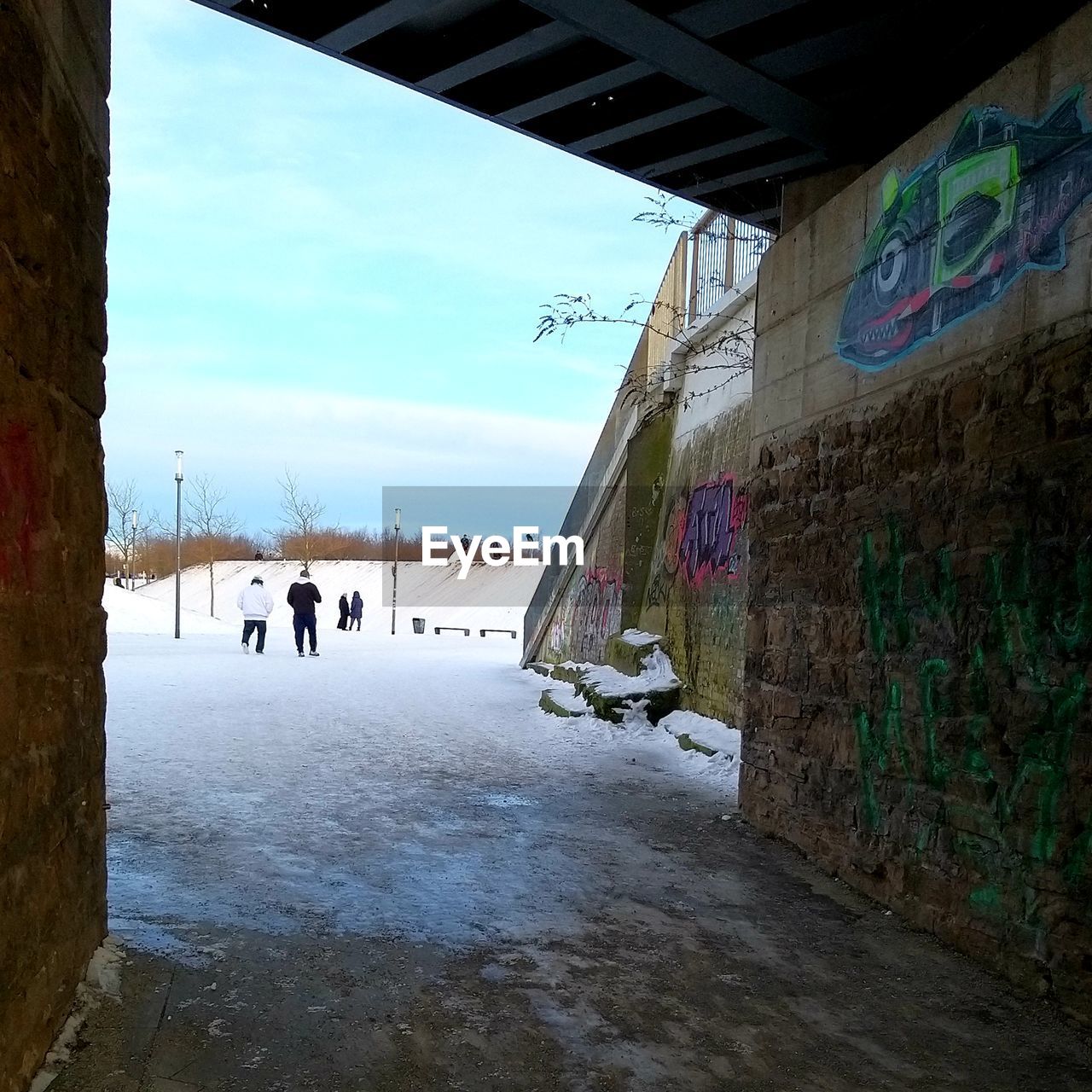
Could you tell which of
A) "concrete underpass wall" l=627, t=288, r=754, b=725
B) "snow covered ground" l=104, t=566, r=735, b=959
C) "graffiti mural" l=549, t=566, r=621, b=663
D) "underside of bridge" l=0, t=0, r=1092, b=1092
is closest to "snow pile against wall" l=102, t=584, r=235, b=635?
"snow covered ground" l=104, t=566, r=735, b=959

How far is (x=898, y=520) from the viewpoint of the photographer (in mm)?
4539

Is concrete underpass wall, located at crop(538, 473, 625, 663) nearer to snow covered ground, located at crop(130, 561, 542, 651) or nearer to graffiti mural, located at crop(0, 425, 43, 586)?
graffiti mural, located at crop(0, 425, 43, 586)

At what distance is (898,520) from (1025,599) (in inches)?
38.1

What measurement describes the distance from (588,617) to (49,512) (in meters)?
12.1

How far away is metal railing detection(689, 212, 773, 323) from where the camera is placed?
1026 centimetres

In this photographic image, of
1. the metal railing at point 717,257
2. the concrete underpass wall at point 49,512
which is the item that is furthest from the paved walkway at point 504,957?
the metal railing at point 717,257

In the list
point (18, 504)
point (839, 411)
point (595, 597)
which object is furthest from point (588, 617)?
point (18, 504)

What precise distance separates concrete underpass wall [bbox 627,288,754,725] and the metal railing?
41 centimetres

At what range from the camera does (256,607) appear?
18219 millimetres

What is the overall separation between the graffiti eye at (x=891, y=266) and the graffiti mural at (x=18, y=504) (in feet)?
12.8

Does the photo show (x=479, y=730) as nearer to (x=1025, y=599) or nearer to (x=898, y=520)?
(x=898, y=520)

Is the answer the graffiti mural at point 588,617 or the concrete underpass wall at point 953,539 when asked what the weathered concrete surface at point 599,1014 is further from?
the graffiti mural at point 588,617

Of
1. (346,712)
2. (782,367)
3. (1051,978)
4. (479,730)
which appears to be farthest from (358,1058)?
(346,712)

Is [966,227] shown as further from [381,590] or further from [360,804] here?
[381,590]
